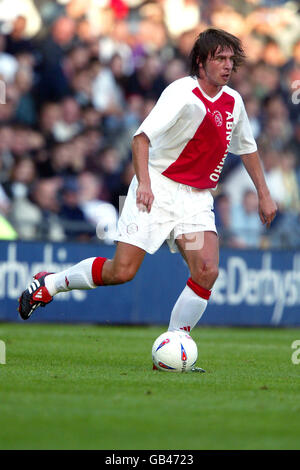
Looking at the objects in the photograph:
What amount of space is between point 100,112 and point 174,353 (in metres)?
8.14

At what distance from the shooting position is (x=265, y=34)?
17391 millimetres

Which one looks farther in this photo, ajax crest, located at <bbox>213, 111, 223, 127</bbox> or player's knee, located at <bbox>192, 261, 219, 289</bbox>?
ajax crest, located at <bbox>213, 111, 223, 127</bbox>

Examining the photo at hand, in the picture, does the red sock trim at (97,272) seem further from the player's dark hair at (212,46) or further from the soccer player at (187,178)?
the player's dark hair at (212,46)

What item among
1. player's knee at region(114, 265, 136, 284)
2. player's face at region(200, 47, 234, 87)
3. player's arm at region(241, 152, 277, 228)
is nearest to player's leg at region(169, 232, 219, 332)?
player's knee at region(114, 265, 136, 284)

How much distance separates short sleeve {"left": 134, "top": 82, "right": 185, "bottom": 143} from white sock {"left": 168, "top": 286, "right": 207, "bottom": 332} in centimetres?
121

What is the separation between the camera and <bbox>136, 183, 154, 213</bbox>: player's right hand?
669 centimetres

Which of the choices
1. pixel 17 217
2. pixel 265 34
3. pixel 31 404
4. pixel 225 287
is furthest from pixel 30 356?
pixel 265 34

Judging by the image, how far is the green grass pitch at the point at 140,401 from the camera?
4254 millimetres

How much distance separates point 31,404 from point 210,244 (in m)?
2.55

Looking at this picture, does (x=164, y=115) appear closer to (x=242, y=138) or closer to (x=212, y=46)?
(x=212, y=46)

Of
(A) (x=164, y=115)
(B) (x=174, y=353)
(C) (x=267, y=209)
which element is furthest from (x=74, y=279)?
(C) (x=267, y=209)

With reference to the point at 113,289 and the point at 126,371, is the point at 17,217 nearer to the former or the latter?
the point at 113,289

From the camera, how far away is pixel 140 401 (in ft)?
17.3

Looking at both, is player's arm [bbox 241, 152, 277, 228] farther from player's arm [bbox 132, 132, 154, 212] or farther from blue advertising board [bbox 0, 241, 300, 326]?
blue advertising board [bbox 0, 241, 300, 326]
